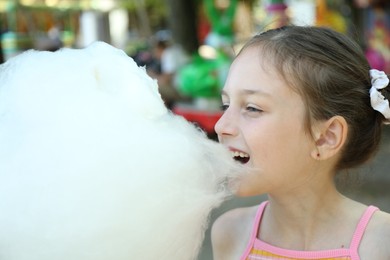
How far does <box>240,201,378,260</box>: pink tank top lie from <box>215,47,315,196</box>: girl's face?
0.22 meters

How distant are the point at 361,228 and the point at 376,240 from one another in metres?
0.05

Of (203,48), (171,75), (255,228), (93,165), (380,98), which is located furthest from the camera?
(203,48)

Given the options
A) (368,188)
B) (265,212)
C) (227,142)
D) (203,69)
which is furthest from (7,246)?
(203,69)

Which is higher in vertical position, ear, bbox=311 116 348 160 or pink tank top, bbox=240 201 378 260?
ear, bbox=311 116 348 160

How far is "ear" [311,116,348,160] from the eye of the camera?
1.56 meters

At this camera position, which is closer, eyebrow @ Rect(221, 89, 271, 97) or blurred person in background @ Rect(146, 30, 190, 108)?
eyebrow @ Rect(221, 89, 271, 97)

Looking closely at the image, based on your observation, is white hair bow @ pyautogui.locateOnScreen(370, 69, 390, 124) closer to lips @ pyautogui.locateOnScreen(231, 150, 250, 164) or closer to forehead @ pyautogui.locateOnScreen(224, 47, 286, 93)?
forehead @ pyautogui.locateOnScreen(224, 47, 286, 93)

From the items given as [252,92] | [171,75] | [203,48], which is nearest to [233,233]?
[252,92]

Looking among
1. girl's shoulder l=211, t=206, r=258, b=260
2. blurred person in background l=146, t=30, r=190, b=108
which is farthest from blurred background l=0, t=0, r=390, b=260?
girl's shoulder l=211, t=206, r=258, b=260

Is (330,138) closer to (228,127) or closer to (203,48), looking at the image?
(228,127)

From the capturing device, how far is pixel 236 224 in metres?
1.79

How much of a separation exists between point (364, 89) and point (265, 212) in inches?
18.4

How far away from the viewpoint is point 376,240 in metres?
1.54

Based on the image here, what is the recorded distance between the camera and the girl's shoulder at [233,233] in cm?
175
